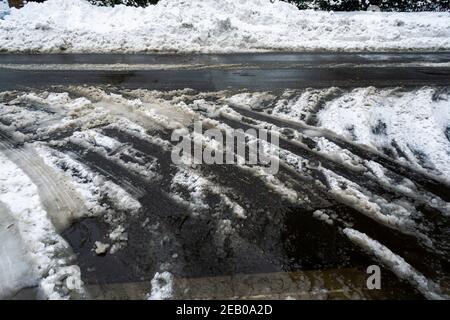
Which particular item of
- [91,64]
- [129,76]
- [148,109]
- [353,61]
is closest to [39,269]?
[148,109]

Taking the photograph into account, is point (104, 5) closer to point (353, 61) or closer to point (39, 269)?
point (353, 61)

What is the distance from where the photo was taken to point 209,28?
40.7 feet

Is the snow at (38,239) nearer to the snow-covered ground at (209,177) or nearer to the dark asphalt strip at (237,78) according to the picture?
the snow-covered ground at (209,177)

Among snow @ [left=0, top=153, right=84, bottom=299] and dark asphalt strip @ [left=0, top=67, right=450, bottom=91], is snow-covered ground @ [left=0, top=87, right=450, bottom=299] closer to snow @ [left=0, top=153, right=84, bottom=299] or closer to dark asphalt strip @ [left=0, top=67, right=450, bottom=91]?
snow @ [left=0, top=153, right=84, bottom=299]

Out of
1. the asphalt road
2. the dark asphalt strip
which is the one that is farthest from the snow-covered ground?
A: the asphalt road

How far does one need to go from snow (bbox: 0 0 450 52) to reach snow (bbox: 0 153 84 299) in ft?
26.0

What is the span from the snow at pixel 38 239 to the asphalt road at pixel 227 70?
4.03 m

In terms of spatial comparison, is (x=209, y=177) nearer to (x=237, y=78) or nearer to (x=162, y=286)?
(x=162, y=286)

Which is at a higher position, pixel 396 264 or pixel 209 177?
pixel 209 177

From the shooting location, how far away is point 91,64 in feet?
32.9

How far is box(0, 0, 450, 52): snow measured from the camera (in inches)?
471

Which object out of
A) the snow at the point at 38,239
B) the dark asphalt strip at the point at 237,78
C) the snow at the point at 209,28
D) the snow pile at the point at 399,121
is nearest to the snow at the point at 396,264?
the snow pile at the point at 399,121

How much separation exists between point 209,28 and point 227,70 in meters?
3.76

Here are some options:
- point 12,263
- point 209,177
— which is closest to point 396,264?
point 209,177
